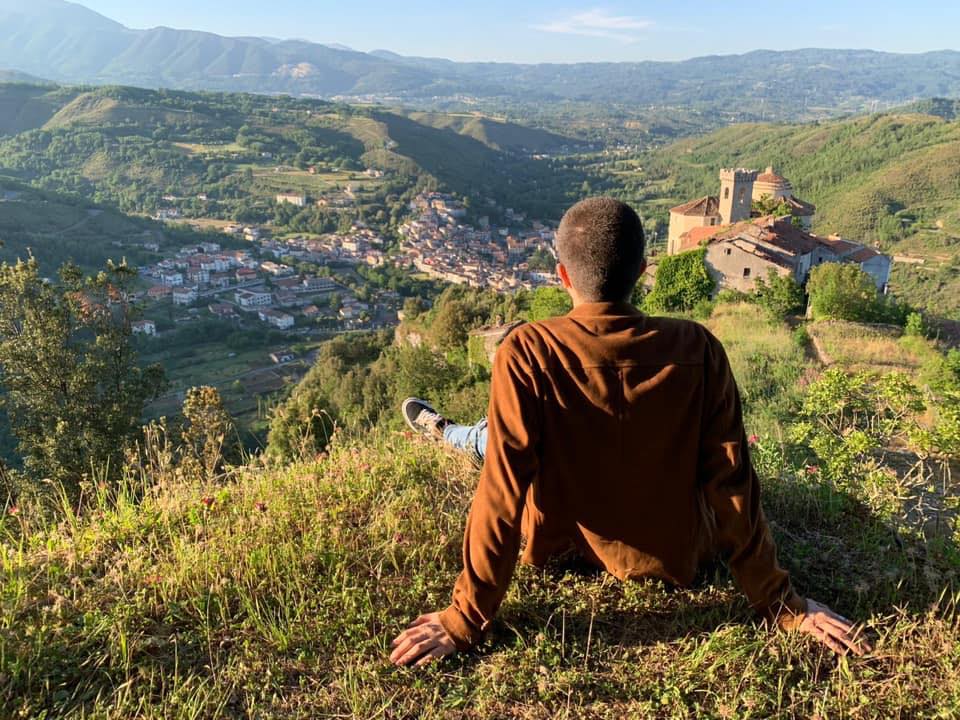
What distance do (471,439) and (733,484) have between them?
135cm

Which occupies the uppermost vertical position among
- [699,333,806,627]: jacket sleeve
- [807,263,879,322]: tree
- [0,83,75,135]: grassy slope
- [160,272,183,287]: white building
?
[0,83,75,135]: grassy slope

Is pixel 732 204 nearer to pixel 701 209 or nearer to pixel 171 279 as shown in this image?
pixel 701 209

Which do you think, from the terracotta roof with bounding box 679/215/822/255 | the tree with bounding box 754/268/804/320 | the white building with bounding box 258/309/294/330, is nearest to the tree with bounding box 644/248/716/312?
the terracotta roof with bounding box 679/215/822/255

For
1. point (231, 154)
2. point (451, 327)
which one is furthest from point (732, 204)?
point (231, 154)

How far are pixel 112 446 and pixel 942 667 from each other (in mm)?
9161

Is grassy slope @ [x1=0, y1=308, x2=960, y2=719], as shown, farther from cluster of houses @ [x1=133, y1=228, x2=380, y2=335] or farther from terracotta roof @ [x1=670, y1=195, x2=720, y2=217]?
cluster of houses @ [x1=133, y1=228, x2=380, y2=335]

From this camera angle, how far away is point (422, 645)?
1.72 meters

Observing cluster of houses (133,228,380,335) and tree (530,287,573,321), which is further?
cluster of houses (133,228,380,335)

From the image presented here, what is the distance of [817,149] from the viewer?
249 feet

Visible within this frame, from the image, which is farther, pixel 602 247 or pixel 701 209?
pixel 701 209

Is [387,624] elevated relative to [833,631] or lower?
lower

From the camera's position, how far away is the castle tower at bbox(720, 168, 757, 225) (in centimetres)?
2877

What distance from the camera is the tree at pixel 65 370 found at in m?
7.95

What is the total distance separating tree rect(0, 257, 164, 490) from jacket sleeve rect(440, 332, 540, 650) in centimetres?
758
